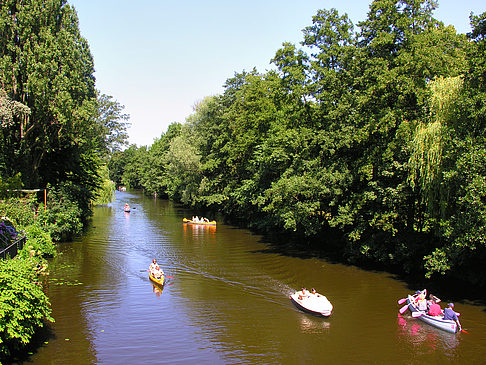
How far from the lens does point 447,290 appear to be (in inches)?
761

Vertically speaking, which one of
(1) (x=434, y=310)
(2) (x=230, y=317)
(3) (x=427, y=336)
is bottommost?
(2) (x=230, y=317)

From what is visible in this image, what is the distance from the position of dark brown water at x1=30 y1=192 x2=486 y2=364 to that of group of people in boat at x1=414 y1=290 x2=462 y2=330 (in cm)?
56

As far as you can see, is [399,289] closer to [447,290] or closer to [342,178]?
[447,290]

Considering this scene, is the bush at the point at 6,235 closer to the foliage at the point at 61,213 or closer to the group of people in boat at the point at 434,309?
the foliage at the point at 61,213

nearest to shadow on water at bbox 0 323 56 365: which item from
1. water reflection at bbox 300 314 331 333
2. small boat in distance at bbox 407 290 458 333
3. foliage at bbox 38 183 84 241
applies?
water reflection at bbox 300 314 331 333

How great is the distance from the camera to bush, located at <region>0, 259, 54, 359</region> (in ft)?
33.2

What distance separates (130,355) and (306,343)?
6.01 metres

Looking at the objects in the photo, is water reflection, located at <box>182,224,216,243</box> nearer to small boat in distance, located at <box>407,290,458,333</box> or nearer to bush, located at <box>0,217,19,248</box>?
bush, located at <box>0,217,19,248</box>

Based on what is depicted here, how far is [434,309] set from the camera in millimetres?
15594

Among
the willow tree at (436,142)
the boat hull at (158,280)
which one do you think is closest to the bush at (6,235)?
the boat hull at (158,280)

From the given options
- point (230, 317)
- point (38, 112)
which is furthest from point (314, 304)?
point (38, 112)

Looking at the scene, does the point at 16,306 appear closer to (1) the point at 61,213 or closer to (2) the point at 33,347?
(2) the point at 33,347

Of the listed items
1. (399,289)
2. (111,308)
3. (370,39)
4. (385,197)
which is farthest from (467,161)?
(111,308)

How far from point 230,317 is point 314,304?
353 centimetres
